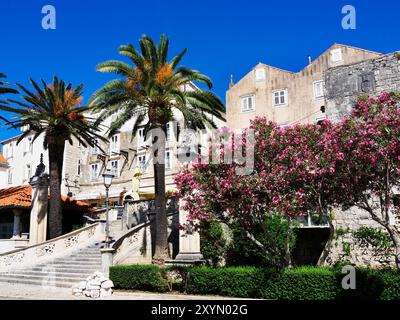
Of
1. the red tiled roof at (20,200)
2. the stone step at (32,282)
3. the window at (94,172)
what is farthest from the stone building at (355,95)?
the window at (94,172)

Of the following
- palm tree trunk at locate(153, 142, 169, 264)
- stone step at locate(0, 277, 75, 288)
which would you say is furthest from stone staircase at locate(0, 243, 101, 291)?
palm tree trunk at locate(153, 142, 169, 264)

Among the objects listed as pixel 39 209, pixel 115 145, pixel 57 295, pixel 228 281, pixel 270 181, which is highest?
pixel 115 145

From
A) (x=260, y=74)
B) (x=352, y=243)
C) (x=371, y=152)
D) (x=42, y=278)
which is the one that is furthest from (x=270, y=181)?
(x=260, y=74)

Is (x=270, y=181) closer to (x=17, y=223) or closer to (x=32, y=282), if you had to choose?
(x=32, y=282)

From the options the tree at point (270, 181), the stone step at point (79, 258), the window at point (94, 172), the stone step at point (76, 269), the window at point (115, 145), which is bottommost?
the stone step at point (76, 269)

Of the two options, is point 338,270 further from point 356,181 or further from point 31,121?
point 31,121

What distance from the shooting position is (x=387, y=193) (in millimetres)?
12359

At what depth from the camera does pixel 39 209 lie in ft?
84.8

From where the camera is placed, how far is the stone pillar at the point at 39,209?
25328 mm

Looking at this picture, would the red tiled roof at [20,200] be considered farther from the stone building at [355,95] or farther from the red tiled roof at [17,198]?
the stone building at [355,95]

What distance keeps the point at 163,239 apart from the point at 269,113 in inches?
726

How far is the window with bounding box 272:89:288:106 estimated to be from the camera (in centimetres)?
3388

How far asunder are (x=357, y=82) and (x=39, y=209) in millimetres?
20168

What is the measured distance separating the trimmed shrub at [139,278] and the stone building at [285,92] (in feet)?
64.7
